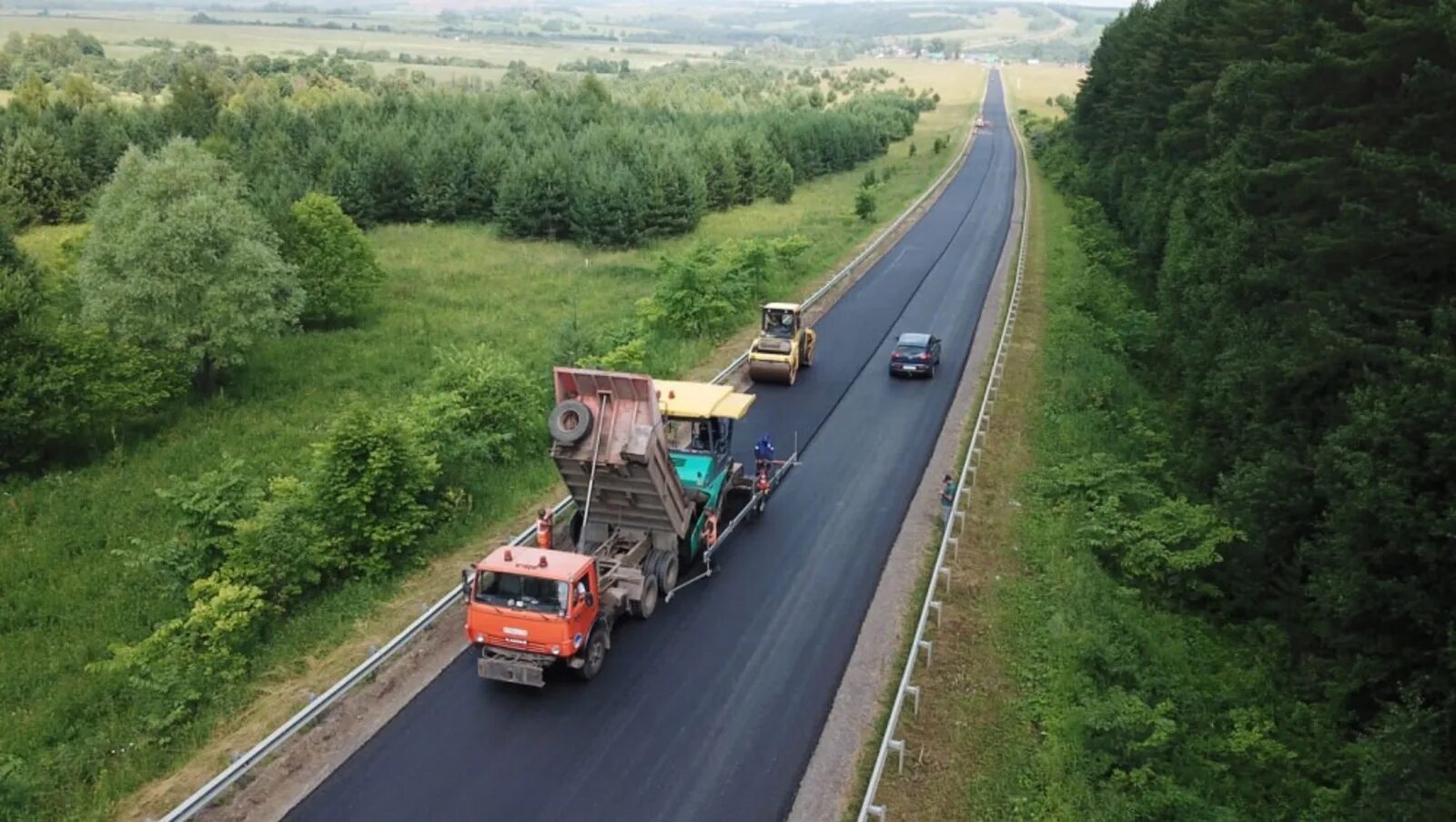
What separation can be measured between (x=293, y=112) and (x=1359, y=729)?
280ft

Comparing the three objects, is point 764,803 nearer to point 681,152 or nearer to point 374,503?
point 374,503

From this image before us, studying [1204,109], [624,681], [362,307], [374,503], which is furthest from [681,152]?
[624,681]

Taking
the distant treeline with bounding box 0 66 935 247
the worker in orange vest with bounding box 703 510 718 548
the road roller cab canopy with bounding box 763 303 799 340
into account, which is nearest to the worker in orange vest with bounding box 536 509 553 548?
the worker in orange vest with bounding box 703 510 718 548

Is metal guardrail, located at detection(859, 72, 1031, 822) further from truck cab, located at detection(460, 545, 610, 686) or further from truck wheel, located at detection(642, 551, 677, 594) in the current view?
truck cab, located at detection(460, 545, 610, 686)

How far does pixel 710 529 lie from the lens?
20.0m

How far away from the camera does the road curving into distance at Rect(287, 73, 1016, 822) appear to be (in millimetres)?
13523

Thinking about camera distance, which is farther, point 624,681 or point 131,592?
point 131,592

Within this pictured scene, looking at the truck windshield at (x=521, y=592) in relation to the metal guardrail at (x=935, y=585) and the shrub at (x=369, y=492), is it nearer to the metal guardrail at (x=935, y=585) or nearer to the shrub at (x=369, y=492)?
the shrub at (x=369, y=492)

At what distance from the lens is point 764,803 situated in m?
13.6

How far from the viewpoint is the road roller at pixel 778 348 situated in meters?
31.4

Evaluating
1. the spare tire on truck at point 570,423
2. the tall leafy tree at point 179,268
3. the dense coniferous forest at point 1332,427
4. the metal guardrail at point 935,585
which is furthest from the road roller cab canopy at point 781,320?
the tall leafy tree at point 179,268

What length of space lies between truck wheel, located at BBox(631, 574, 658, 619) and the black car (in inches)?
643

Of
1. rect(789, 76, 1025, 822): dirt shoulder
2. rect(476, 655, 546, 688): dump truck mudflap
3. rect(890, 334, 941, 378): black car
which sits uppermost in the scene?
rect(890, 334, 941, 378): black car

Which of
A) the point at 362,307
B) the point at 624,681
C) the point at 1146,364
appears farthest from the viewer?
the point at 362,307
